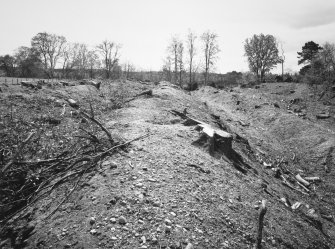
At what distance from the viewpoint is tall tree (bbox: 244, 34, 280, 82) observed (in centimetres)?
3694

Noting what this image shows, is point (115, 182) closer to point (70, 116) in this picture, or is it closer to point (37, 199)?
point (37, 199)

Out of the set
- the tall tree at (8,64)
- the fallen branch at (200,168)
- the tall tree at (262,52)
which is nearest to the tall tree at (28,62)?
the tall tree at (8,64)

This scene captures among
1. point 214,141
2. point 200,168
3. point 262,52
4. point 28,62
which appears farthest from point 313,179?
point 28,62

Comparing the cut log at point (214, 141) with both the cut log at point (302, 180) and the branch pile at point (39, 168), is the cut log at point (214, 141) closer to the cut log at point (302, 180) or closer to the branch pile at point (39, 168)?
the branch pile at point (39, 168)

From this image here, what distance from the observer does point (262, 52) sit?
122 feet

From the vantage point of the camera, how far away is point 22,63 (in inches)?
1593

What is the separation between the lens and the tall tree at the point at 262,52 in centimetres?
3694

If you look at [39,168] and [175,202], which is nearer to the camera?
[175,202]

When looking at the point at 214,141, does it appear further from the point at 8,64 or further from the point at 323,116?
the point at 8,64

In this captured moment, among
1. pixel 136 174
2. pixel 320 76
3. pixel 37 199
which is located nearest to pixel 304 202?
pixel 136 174

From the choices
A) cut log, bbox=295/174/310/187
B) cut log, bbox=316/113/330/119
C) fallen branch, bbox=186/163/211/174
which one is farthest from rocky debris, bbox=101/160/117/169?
cut log, bbox=316/113/330/119

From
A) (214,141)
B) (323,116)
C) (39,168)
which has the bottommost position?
(39,168)

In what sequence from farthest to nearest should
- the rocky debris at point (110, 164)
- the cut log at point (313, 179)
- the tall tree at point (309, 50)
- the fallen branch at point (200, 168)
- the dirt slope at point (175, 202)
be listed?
the tall tree at point (309, 50)
the cut log at point (313, 179)
the fallen branch at point (200, 168)
the rocky debris at point (110, 164)
the dirt slope at point (175, 202)

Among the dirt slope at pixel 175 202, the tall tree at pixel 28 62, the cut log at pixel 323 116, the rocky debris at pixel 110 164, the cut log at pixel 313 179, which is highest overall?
the tall tree at pixel 28 62
